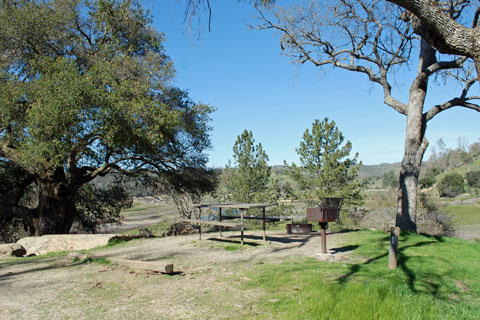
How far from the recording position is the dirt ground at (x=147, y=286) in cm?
378

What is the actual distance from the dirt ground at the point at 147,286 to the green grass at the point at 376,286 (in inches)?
14.1

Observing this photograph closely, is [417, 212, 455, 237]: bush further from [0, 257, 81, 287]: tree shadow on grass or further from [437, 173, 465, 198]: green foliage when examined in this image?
[437, 173, 465, 198]: green foliage

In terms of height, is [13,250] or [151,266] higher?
[151,266]

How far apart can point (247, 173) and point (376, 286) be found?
954 inches

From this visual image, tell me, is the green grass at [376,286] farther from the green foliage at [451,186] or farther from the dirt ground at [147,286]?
the green foliage at [451,186]

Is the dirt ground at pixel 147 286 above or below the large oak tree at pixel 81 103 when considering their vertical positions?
below

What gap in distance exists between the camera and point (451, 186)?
60844 millimetres

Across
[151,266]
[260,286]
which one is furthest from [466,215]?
[151,266]

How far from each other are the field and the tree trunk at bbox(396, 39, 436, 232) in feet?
7.02

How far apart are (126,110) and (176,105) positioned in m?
2.86

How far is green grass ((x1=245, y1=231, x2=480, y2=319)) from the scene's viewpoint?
11.4 feet

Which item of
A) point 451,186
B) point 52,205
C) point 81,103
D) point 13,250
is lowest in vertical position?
point 13,250

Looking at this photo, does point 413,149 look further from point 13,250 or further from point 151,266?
point 13,250

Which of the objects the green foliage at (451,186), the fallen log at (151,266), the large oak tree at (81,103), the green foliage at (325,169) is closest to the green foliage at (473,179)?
the green foliage at (451,186)
